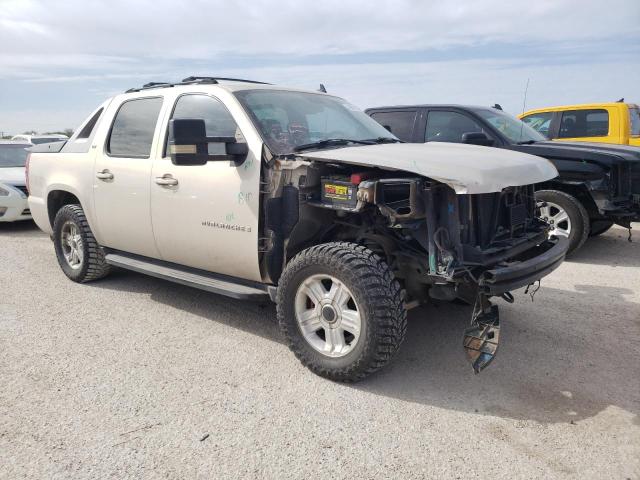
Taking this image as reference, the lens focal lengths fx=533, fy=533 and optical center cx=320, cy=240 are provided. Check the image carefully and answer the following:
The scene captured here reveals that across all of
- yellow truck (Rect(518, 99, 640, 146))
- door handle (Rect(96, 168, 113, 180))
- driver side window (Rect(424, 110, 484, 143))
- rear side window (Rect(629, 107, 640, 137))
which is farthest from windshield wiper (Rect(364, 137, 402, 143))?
rear side window (Rect(629, 107, 640, 137))

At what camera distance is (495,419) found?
3.05 m

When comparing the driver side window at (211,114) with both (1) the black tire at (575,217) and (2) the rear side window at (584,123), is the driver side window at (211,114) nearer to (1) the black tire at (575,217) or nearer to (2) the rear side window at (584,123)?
(1) the black tire at (575,217)

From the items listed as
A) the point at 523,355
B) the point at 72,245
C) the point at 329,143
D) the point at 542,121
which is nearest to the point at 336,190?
the point at 329,143

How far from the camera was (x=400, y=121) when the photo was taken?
7.85 meters

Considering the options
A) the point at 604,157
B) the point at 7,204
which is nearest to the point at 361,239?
the point at 604,157

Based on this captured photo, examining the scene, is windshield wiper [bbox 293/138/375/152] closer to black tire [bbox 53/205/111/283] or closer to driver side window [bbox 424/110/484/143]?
black tire [bbox 53/205/111/283]

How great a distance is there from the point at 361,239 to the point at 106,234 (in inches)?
106

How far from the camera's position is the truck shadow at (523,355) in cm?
326

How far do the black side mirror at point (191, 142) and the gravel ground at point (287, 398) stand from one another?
1.42 metres

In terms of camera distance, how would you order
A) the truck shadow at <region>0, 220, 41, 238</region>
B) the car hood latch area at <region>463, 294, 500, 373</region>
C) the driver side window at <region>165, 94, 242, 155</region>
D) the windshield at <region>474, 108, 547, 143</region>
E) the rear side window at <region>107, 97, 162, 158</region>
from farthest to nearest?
the truck shadow at <region>0, 220, 41, 238</region>
the windshield at <region>474, 108, 547, 143</region>
the rear side window at <region>107, 97, 162, 158</region>
the driver side window at <region>165, 94, 242, 155</region>
the car hood latch area at <region>463, 294, 500, 373</region>

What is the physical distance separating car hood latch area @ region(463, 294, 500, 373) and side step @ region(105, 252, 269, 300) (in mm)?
1475

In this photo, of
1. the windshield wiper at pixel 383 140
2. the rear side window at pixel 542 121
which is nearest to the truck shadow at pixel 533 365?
the windshield wiper at pixel 383 140

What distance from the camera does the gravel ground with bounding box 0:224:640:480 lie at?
8.72 feet

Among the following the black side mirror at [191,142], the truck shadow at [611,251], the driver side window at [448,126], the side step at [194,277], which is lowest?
the truck shadow at [611,251]
